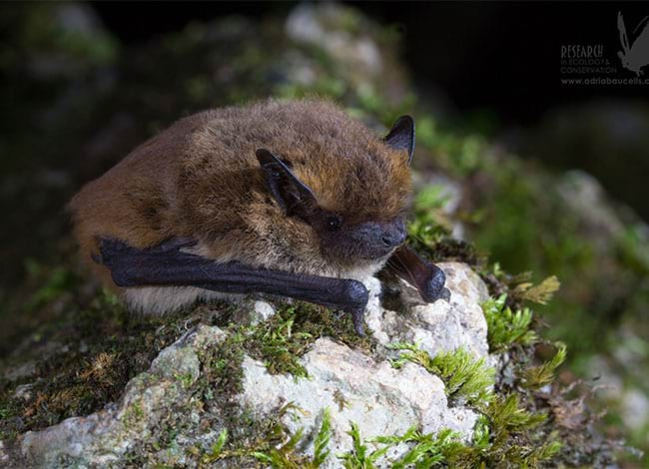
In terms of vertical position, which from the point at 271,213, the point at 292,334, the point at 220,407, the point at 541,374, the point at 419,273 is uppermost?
the point at 271,213

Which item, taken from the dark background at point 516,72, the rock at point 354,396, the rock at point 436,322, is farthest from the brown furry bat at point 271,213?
the dark background at point 516,72

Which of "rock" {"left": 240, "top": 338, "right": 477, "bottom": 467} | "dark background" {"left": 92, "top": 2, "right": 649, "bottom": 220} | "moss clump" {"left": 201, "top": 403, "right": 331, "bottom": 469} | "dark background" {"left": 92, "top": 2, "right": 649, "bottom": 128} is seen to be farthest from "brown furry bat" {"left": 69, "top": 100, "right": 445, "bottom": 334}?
"dark background" {"left": 92, "top": 2, "right": 649, "bottom": 128}

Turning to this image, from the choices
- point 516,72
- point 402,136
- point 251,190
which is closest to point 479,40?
point 516,72

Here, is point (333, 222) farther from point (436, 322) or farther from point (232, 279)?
point (436, 322)

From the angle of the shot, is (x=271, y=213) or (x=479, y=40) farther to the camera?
(x=479, y=40)

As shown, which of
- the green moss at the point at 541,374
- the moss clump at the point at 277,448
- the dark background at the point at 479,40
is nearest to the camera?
the moss clump at the point at 277,448

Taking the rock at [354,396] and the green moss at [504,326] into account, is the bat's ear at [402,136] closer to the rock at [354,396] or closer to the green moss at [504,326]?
the green moss at [504,326]
